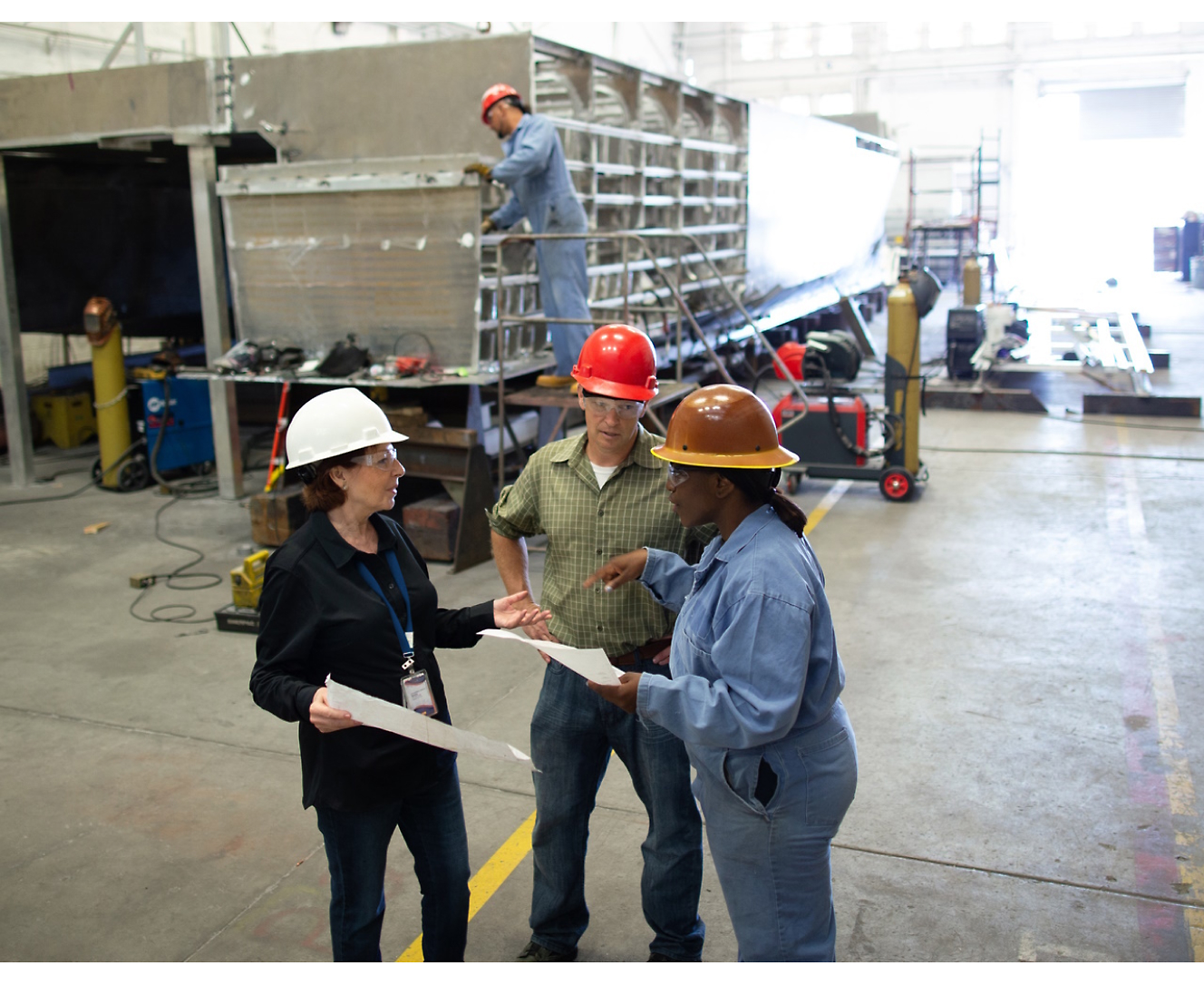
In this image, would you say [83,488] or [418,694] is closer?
[418,694]

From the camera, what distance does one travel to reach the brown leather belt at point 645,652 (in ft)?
10.9

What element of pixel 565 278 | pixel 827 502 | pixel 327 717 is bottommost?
pixel 827 502

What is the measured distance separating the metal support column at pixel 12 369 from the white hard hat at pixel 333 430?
361 inches

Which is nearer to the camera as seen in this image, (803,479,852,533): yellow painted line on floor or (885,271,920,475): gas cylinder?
(803,479,852,533): yellow painted line on floor

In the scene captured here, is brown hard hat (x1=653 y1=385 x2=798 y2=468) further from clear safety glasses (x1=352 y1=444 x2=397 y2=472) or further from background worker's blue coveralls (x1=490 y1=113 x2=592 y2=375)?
background worker's blue coveralls (x1=490 y1=113 x2=592 y2=375)

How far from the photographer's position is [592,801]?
3428 mm

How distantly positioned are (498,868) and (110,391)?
800 cm

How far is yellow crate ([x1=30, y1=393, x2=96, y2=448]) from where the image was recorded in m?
12.2

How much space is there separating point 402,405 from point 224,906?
207 inches

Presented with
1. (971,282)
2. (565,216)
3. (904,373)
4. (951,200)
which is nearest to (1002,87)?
(951,200)

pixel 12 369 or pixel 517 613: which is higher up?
pixel 12 369

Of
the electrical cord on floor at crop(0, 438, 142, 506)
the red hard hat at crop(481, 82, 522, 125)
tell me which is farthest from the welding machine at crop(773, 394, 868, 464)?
the electrical cord on floor at crop(0, 438, 142, 506)

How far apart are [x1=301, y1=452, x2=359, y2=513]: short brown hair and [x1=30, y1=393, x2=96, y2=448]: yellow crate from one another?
10.8 metres

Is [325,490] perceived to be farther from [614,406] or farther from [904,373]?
[904,373]
